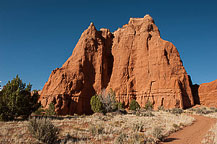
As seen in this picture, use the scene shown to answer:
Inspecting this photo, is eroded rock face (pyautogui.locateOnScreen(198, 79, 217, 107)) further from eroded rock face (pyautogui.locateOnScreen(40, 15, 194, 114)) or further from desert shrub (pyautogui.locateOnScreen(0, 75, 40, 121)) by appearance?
desert shrub (pyautogui.locateOnScreen(0, 75, 40, 121))

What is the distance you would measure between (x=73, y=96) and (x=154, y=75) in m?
26.8

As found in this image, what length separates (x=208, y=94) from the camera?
161 ft

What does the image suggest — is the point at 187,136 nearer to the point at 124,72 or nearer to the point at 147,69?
the point at 147,69

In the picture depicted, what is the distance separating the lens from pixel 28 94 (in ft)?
63.6

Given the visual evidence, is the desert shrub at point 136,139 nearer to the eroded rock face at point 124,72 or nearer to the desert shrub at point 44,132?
Result: the desert shrub at point 44,132

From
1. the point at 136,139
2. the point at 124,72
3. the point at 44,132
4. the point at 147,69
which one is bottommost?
the point at 136,139

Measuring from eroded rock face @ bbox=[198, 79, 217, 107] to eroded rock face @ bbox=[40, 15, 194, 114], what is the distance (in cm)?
595

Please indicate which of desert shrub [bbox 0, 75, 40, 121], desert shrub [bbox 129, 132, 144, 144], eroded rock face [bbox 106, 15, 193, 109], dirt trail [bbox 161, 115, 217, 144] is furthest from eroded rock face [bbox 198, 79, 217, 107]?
desert shrub [bbox 0, 75, 40, 121]

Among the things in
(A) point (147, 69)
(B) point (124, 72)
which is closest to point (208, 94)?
(A) point (147, 69)

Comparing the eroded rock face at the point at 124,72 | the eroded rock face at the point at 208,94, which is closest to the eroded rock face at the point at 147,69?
the eroded rock face at the point at 124,72

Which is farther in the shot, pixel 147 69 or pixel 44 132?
pixel 147 69

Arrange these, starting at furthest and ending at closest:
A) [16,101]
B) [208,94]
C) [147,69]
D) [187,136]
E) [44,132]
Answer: [147,69], [208,94], [16,101], [187,136], [44,132]

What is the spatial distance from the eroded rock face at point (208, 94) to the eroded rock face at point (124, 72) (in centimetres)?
595

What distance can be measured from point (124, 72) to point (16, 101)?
41.9 meters
